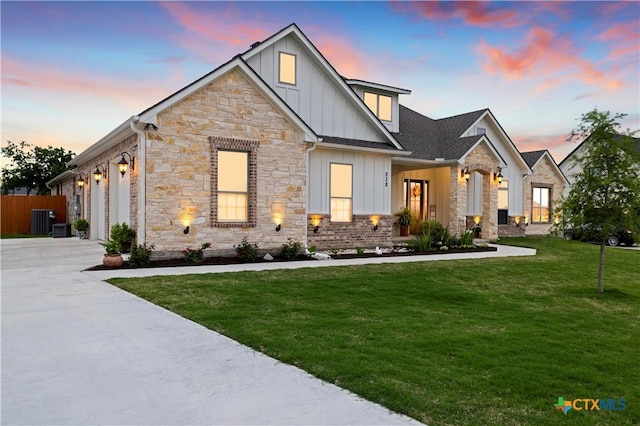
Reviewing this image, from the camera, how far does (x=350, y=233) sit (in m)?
16.3

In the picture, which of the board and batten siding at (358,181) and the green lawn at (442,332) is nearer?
the green lawn at (442,332)

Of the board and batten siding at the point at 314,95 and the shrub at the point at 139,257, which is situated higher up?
the board and batten siding at the point at 314,95

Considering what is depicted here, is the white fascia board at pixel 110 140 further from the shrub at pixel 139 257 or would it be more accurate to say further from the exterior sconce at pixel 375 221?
the exterior sconce at pixel 375 221

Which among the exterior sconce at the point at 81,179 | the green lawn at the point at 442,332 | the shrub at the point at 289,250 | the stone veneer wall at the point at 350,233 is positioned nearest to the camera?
the green lawn at the point at 442,332

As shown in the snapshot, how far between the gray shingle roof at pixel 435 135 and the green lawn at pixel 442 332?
31.8 feet

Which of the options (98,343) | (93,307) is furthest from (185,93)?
(98,343)

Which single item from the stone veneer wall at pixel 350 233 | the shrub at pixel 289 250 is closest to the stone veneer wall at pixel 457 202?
the stone veneer wall at pixel 350 233

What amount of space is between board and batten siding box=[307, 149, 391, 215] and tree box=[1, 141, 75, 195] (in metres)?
32.5

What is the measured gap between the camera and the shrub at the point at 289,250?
13.4 meters

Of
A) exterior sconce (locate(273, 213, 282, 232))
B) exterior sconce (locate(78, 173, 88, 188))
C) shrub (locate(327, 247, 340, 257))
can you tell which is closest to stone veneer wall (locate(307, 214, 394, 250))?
shrub (locate(327, 247, 340, 257))

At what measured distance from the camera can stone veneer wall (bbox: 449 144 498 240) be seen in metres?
20.0

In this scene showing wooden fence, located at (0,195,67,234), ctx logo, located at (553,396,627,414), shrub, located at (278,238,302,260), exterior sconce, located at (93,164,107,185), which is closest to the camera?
ctx logo, located at (553,396,627,414)

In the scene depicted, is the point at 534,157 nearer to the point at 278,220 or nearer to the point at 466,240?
the point at 466,240

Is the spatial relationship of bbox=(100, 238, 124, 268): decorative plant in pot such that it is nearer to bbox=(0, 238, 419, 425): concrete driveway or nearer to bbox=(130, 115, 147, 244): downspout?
bbox=(130, 115, 147, 244): downspout
